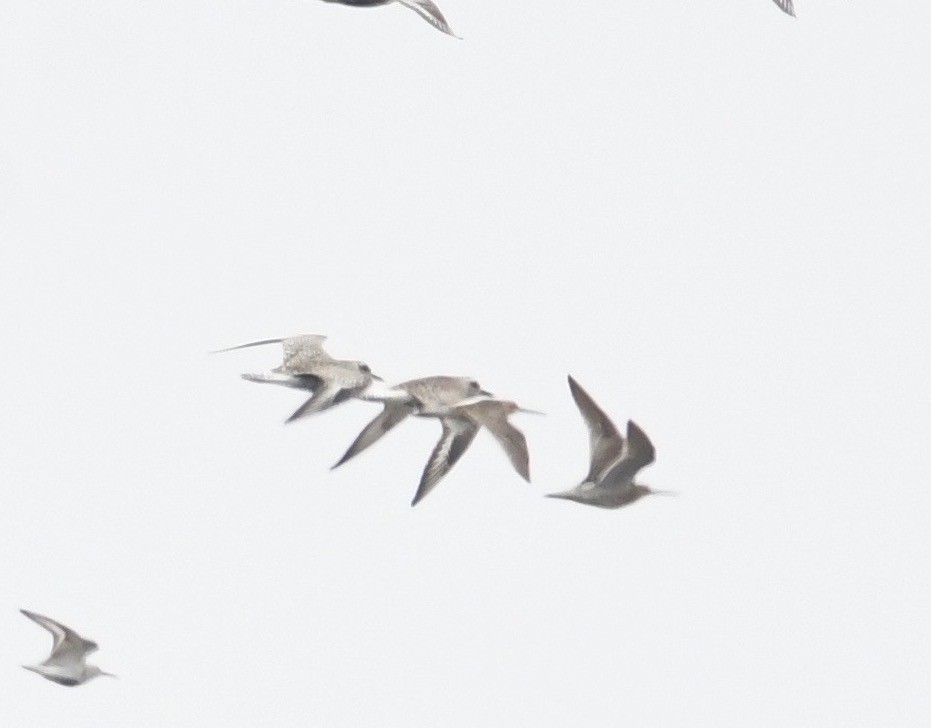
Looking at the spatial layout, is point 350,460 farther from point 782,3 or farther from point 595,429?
point 782,3

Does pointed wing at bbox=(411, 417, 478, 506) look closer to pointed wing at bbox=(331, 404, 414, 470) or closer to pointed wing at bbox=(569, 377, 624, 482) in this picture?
pointed wing at bbox=(331, 404, 414, 470)

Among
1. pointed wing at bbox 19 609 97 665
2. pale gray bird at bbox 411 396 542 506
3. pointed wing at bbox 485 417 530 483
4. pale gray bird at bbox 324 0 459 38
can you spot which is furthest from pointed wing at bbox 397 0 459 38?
pointed wing at bbox 19 609 97 665

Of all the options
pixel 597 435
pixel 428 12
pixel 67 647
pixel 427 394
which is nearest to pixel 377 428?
pixel 427 394

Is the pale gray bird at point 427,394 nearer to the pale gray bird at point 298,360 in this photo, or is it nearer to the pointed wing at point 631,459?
the pale gray bird at point 298,360

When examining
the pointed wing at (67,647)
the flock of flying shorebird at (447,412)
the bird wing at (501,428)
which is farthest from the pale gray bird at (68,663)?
the bird wing at (501,428)

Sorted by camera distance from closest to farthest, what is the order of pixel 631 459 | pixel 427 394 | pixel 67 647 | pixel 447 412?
pixel 631 459 < pixel 427 394 < pixel 447 412 < pixel 67 647

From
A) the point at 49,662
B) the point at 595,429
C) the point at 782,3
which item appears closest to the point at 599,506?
the point at 595,429

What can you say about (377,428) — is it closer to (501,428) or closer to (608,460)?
(501,428)
